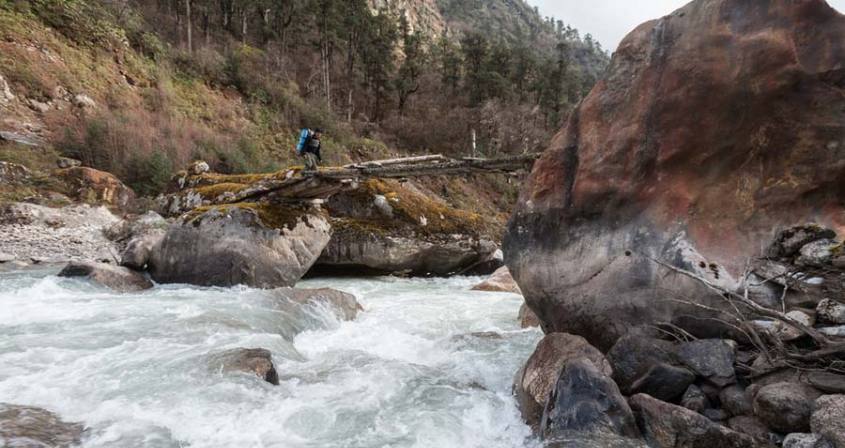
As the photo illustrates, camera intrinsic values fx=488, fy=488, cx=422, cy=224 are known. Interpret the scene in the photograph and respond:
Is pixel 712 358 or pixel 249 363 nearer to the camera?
pixel 712 358

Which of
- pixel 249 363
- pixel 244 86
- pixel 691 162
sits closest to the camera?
pixel 249 363

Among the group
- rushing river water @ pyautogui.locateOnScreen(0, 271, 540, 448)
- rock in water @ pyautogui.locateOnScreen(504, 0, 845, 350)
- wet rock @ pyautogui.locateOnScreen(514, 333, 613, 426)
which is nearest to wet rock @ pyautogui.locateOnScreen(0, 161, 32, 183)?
rushing river water @ pyautogui.locateOnScreen(0, 271, 540, 448)

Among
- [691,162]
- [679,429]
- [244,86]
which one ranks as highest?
[244,86]

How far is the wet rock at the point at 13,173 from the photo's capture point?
12.1 m

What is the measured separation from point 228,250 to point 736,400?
8227 mm

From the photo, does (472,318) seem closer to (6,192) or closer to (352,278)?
(352,278)

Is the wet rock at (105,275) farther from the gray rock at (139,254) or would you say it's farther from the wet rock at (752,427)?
the wet rock at (752,427)

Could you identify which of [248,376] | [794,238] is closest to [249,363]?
[248,376]

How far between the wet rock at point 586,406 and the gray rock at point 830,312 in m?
1.57

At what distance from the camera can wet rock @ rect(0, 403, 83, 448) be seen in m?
3.13

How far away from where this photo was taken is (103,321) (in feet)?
19.9

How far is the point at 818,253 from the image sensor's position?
3.83 meters

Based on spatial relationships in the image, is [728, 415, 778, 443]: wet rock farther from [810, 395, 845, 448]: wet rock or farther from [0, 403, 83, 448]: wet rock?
[0, 403, 83, 448]: wet rock

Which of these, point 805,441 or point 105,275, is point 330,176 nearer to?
point 105,275
